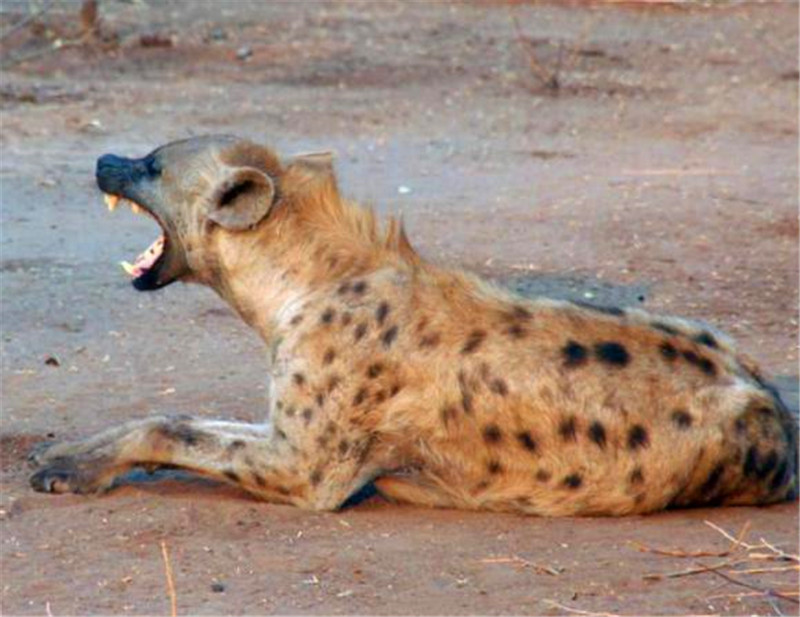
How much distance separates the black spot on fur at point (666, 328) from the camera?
4.49 meters

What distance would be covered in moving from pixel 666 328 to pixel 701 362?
0.12 meters

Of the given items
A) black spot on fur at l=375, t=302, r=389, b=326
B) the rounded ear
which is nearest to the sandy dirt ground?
black spot on fur at l=375, t=302, r=389, b=326

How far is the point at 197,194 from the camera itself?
4.73 m

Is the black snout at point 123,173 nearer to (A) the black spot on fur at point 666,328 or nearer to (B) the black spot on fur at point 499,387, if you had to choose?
(B) the black spot on fur at point 499,387

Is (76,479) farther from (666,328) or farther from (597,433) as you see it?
(666,328)

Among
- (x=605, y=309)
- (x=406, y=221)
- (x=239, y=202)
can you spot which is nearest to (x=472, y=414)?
(x=605, y=309)

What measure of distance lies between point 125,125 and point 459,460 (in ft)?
16.8

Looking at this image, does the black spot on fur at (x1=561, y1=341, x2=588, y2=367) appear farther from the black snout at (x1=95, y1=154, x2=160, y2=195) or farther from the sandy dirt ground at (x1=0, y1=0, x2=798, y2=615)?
the black snout at (x1=95, y1=154, x2=160, y2=195)

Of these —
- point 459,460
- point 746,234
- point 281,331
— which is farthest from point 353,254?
point 746,234

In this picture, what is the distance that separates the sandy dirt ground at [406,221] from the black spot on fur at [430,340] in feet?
1.11

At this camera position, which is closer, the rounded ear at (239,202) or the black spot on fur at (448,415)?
the black spot on fur at (448,415)

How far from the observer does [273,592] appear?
3.83 metres

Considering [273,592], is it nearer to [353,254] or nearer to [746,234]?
[353,254]

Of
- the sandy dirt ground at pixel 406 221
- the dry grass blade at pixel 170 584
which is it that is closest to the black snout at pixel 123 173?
the sandy dirt ground at pixel 406 221
